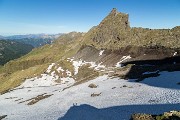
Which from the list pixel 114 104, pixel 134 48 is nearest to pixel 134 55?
pixel 134 48

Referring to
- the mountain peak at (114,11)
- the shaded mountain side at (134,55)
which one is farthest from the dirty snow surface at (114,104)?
the mountain peak at (114,11)

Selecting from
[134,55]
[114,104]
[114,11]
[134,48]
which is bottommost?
[114,104]

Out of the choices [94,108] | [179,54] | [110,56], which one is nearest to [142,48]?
[110,56]

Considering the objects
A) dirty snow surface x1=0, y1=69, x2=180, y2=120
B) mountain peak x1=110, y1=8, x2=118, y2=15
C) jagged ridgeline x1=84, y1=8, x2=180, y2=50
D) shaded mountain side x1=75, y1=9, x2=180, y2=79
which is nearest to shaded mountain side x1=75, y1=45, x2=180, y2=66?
shaded mountain side x1=75, y1=9, x2=180, y2=79

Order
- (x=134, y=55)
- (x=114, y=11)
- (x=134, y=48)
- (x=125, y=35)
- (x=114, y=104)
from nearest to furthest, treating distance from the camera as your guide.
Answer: (x=114, y=104) → (x=134, y=55) → (x=134, y=48) → (x=125, y=35) → (x=114, y=11)

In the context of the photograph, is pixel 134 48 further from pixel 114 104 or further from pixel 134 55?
pixel 114 104

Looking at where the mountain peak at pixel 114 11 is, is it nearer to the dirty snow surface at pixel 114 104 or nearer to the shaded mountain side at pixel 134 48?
the shaded mountain side at pixel 134 48

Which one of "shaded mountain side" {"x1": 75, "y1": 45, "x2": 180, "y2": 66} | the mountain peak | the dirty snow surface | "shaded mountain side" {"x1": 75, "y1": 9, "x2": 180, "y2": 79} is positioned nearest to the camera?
the dirty snow surface

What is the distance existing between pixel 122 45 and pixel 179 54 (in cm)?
4312

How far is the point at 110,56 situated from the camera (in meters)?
106

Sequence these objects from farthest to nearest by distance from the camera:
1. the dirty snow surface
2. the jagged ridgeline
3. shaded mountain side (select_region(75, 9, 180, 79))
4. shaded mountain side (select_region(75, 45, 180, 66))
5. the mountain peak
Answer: the mountain peak, the jagged ridgeline, shaded mountain side (select_region(75, 45, 180, 66)), shaded mountain side (select_region(75, 9, 180, 79)), the dirty snow surface

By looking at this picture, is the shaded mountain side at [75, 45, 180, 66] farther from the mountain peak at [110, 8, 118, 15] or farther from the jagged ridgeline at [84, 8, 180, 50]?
the mountain peak at [110, 8, 118, 15]

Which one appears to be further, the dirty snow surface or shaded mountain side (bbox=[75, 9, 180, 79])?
shaded mountain side (bbox=[75, 9, 180, 79])

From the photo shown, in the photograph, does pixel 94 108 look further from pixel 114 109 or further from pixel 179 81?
pixel 179 81
